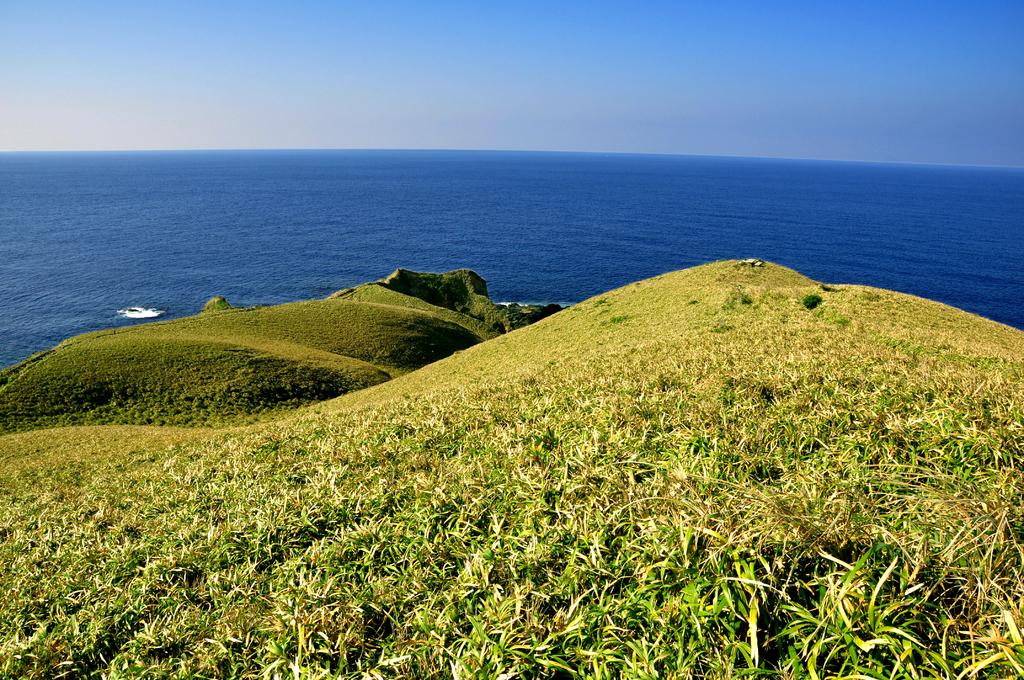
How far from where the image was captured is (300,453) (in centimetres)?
1452

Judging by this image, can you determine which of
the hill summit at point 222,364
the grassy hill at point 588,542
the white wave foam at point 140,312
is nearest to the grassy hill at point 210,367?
the hill summit at point 222,364

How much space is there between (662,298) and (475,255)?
118643 millimetres

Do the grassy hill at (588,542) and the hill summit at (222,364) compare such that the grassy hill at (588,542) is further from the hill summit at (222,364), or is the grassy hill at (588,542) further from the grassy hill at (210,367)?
the grassy hill at (210,367)

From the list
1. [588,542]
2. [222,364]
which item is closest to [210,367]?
[222,364]

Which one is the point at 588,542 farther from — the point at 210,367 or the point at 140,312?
the point at 140,312

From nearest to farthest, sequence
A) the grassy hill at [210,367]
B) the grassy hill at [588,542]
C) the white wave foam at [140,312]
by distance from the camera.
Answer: the grassy hill at [588,542]
the grassy hill at [210,367]
the white wave foam at [140,312]

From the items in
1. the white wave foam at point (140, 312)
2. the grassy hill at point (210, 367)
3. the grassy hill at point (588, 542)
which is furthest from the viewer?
the white wave foam at point (140, 312)

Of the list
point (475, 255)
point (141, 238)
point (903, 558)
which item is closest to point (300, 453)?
point (903, 558)

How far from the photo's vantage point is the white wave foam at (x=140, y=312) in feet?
346

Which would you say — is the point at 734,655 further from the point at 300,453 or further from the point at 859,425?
the point at 300,453

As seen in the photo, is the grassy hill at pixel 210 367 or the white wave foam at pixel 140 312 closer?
the grassy hill at pixel 210 367

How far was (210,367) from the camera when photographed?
50.2 meters

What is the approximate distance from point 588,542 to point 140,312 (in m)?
125

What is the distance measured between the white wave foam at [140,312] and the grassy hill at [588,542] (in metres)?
107
